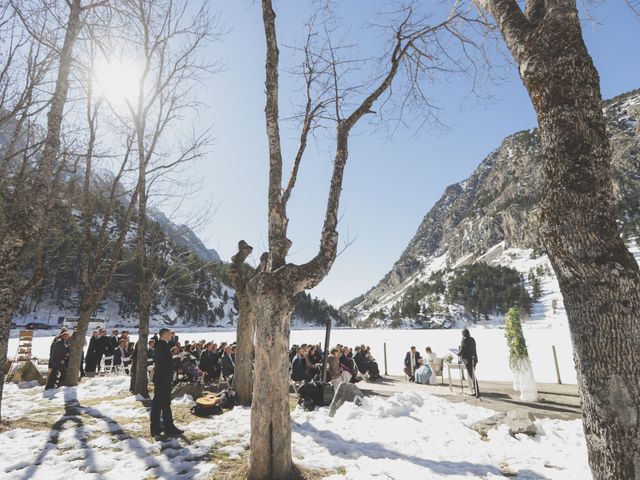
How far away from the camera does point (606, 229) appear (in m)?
2.05

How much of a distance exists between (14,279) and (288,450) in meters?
4.90

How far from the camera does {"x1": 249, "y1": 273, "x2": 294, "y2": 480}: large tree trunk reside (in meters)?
3.96

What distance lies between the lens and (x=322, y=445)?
5312 millimetres

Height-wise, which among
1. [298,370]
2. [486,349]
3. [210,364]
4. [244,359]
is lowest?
[486,349]

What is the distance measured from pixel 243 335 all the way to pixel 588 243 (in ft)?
25.4

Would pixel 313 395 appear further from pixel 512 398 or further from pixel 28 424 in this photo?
pixel 512 398

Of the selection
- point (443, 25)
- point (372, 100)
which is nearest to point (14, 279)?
point (372, 100)

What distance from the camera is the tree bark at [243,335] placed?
328 inches

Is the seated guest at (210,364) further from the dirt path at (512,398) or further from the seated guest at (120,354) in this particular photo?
the dirt path at (512,398)

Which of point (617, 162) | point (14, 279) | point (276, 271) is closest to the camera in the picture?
point (276, 271)

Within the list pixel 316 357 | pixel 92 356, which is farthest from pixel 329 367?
pixel 92 356

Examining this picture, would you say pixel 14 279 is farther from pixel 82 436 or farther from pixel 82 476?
pixel 82 476

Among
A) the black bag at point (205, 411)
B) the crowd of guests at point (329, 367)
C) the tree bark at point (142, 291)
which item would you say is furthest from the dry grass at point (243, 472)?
the crowd of guests at point (329, 367)

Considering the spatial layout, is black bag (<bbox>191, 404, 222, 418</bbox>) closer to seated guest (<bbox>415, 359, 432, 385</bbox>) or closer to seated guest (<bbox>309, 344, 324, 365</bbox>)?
seated guest (<bbox>309, 344, 324, 365</bbox>)
